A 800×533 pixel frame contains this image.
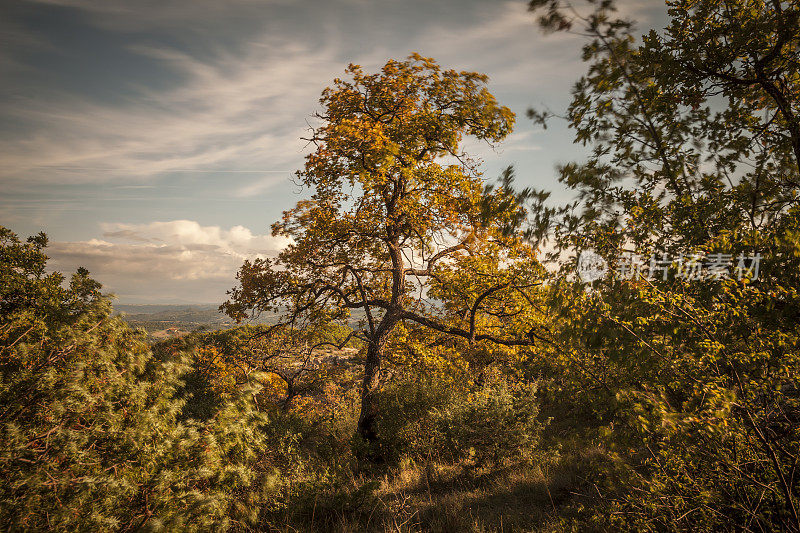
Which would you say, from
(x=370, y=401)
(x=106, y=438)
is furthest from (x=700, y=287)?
(x=370, y=401)

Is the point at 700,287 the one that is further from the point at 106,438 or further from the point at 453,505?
the point at 106,438

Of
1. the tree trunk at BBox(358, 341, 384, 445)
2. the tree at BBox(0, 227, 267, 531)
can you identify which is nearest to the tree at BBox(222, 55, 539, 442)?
the tree trunk at BBox(358, 341, 384, 445)

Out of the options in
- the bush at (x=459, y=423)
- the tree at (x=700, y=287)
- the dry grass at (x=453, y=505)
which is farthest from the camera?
the bush at (x=459, y=423)

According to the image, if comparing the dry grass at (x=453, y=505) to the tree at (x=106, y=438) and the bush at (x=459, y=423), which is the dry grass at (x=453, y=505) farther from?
the tree at (x=106, y=438)

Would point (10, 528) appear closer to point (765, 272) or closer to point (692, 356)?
point (692, 356)

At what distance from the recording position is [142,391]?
4238 mm

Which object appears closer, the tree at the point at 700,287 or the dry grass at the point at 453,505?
the tree at the point at 700,287

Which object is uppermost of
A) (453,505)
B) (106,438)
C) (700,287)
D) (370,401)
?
(700,287)

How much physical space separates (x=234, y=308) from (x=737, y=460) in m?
10.7

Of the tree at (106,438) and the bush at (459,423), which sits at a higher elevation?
the tree at (106,438)

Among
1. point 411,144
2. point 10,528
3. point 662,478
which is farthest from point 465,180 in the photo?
point 10,528

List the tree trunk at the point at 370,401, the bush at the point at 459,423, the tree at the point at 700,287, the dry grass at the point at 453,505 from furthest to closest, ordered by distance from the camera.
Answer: the tree trunk at the point at 370,401 → the bush at the point at 459,423 → the dry grass at the point at 453,505 → the tree at the point at 700,287

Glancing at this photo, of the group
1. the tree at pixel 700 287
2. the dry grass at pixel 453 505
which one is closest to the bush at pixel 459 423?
the dry grass at pixel 453 505

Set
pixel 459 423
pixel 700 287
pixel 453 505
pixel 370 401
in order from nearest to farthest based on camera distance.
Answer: pixel 700 287
pixel 453 505
pixel 459 423
pixel 370 401
